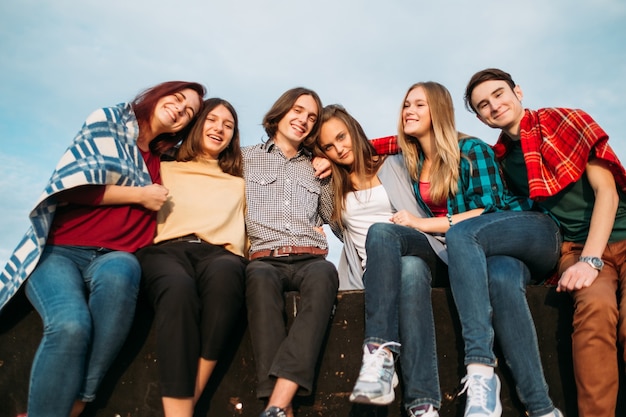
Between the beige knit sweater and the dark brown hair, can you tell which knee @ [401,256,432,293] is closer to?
the beige knit sweater

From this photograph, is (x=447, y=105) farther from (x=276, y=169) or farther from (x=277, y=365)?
(x=277, y=365)

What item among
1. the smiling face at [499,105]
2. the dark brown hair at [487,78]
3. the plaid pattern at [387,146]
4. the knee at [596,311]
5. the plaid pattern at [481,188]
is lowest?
the knee at [596,311]

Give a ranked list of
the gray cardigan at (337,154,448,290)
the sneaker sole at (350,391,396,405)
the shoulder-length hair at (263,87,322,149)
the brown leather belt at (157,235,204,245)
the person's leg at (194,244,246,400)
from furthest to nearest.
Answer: the shoulder-length hair at (263,87,322,149) < the gray cardigan at (337,154,448,290) < the brown leather belt at (157,235,204,245) < the person's leg at (194,244,246,400) < the sneaker sole at (350,391,396,405)

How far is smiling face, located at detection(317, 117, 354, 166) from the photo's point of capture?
352cm

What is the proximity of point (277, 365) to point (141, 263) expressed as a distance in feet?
2.86

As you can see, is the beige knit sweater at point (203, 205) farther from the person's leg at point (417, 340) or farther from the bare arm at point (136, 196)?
the person's leg at point (417, 340)

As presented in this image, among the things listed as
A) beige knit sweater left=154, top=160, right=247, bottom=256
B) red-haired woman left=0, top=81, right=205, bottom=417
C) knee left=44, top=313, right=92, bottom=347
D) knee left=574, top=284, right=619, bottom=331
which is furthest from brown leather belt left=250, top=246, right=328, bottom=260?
knee left=574, top=284, right=619, bottom=331

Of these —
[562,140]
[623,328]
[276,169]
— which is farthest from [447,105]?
[623,328]

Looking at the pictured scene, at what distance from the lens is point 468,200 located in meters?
3.10

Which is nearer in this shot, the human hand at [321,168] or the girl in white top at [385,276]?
the girl in white top at [385,276]

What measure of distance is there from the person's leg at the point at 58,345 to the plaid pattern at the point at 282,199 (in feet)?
3.53

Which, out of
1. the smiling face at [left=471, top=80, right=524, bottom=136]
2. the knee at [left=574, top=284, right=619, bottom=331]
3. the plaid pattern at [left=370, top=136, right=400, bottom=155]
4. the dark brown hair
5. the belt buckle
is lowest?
the knee at [left=574, top=284, right=619, bottom=331]

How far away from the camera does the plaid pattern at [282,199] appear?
10.4 ft

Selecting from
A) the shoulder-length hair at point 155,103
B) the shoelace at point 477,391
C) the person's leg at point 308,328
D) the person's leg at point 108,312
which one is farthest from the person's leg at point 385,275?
the shoulder-length hair at point 155,103
